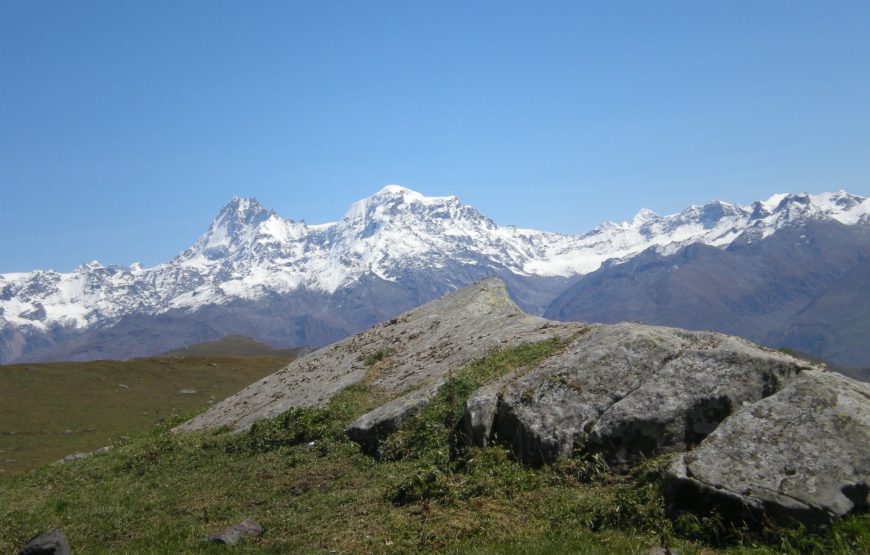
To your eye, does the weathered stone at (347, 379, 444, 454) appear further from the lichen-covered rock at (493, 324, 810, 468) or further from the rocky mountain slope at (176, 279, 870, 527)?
the lichen-covered rock at (493, 324, 810, 468)

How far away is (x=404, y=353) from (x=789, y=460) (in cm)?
1831

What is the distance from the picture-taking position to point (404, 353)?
93.7 feet

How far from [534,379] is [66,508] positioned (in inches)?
601

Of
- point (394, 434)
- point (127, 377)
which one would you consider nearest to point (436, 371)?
point (394, 434)

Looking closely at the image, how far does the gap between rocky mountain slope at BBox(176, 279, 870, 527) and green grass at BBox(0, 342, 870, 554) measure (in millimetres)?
523

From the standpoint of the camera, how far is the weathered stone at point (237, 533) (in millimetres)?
14820

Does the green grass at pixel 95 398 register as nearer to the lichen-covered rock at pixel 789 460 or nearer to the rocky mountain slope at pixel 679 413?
the rocky mountain slope at pixel 679 413

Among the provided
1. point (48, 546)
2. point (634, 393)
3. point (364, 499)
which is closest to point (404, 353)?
point (364, 499)

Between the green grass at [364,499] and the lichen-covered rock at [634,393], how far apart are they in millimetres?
693

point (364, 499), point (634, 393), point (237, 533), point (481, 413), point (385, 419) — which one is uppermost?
point (385, 419)

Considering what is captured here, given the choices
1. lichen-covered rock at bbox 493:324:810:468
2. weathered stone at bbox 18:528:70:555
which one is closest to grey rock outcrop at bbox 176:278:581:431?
lichen-covered rock at bbox 493:324:810:468

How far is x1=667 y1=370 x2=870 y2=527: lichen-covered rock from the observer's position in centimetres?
1146

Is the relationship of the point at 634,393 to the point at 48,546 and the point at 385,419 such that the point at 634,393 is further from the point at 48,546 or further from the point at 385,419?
the point at 48,546

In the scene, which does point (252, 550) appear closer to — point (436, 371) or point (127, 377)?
point (436, 371)
